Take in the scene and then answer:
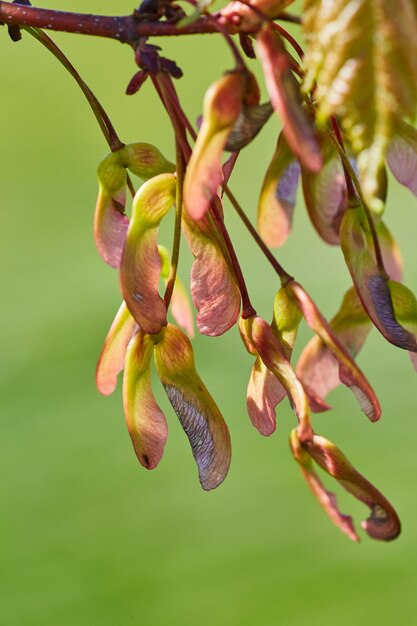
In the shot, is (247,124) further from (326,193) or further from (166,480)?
(166,480)

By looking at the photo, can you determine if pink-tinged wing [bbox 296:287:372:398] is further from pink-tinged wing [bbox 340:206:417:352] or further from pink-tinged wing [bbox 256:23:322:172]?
pink-tinged wing [bbox 256:23:322:172]

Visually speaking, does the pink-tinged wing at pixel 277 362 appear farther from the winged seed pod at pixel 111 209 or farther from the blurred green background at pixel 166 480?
the blurred green background at pixel 166 480

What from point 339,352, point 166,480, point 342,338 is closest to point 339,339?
point 342,338

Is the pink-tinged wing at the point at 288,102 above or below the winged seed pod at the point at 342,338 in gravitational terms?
above

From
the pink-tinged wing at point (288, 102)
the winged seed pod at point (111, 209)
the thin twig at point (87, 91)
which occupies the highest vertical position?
the thin twig at point (87, 91)

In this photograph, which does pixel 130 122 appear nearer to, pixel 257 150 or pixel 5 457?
pixel 257 150

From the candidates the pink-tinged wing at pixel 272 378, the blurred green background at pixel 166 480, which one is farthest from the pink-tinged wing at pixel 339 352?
the blurred green background at pixel 166 480
